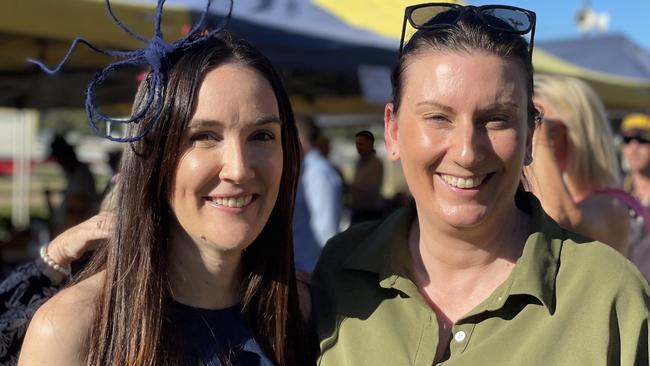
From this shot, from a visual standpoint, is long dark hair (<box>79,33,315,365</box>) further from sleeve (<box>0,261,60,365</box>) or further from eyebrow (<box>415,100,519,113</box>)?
eyebrow (<box>415,100,519,113</box>)

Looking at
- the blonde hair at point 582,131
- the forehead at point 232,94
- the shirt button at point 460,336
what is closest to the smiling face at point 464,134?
the shirt button at point 460,336

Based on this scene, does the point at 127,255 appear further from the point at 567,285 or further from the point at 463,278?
the point at 567,285

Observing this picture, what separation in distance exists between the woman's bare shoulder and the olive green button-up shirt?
0.59 metres

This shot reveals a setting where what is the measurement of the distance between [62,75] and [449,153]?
6.15 metres

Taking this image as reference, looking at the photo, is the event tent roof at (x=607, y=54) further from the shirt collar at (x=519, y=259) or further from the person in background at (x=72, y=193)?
the shirt collar at (x=519, y=259)

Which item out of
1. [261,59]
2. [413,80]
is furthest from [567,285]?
[261,59]

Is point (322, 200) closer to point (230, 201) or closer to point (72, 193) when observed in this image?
point (72, 193)

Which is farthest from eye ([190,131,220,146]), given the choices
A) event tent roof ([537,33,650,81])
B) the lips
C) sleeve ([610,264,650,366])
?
event tent roof ([537,33,650,81])

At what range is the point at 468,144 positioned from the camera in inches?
68.0

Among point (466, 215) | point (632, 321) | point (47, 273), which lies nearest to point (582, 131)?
point (466, 215)

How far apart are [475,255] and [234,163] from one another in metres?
0.62

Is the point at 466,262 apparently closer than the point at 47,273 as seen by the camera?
Yes

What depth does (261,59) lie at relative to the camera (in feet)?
6.31

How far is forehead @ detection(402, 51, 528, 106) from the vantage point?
68.5 inches
